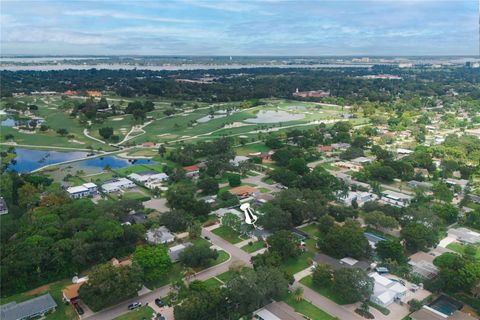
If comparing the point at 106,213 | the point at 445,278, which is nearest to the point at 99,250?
the point at 106,213

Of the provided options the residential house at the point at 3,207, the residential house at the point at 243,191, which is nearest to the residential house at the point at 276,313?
the residential house at the point at 243,191

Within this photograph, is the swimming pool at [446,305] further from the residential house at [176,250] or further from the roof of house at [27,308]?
the roof of house at [27,308]

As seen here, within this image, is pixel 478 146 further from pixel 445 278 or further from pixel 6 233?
pixel 6 233

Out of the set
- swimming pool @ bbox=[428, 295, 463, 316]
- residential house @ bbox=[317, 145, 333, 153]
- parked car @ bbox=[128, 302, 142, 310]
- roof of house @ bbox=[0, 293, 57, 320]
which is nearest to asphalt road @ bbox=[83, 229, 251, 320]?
parked car @ bbox=[128, 302, 142, 310]

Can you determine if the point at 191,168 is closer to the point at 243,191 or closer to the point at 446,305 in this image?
the point at 243,191

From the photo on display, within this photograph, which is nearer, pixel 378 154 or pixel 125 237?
pixel 125 237
